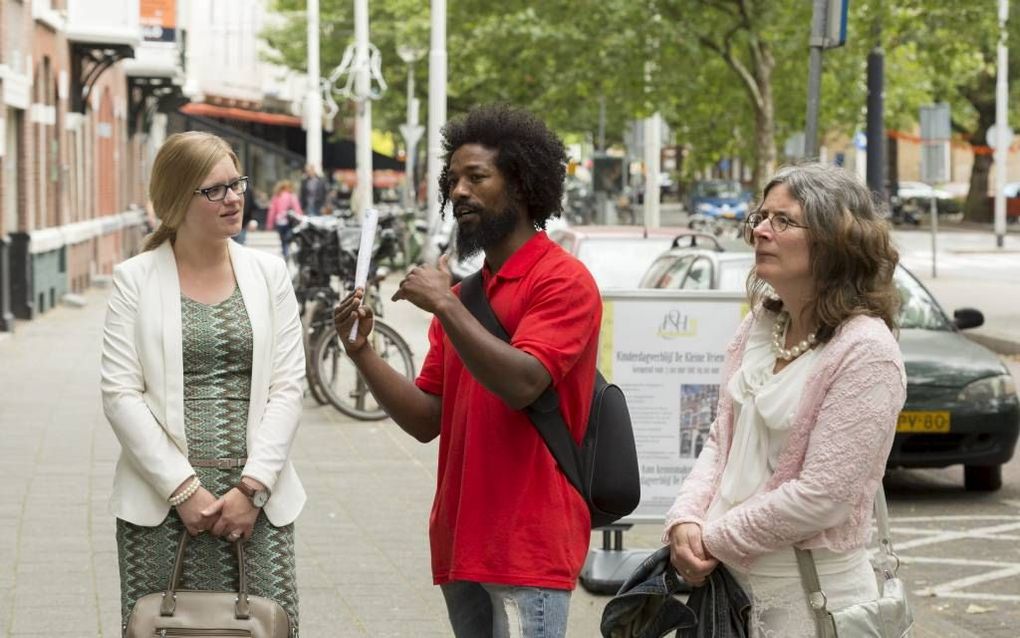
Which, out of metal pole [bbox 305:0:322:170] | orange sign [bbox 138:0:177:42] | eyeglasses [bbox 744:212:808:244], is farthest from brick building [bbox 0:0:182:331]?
eyeglasses [bbox 744:212:808:244]

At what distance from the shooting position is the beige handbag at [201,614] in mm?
4406

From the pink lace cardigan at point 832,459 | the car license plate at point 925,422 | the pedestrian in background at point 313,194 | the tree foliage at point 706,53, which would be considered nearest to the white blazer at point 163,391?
the pink lace cardigan at point 832,459

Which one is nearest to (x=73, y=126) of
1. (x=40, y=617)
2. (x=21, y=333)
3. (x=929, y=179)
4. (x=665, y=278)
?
(x=21, y=333)

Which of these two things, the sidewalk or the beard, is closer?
the beard

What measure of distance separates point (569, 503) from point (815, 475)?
622 millimetres

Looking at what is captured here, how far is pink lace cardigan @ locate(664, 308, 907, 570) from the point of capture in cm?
367

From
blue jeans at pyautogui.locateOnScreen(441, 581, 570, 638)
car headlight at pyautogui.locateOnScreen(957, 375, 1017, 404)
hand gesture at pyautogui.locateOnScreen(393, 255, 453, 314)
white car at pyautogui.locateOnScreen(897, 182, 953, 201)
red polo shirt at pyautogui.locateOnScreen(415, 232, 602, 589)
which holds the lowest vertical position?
white car at pyautogui.locateOnScreen(897, 182, 953, 201)

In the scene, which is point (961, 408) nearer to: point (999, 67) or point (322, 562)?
point (322, 562)

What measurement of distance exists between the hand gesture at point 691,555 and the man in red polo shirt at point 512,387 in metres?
0.30

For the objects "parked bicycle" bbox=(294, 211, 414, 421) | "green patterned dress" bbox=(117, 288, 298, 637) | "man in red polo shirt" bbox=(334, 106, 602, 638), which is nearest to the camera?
"man in red polo shirt" bbox=(334, 106, 602, 638)

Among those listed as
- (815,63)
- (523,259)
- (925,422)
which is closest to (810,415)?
(523,259)

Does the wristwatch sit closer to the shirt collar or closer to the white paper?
the white paper

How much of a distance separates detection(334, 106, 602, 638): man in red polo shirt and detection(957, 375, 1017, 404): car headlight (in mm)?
7304

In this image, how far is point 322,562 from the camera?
27.6ft
